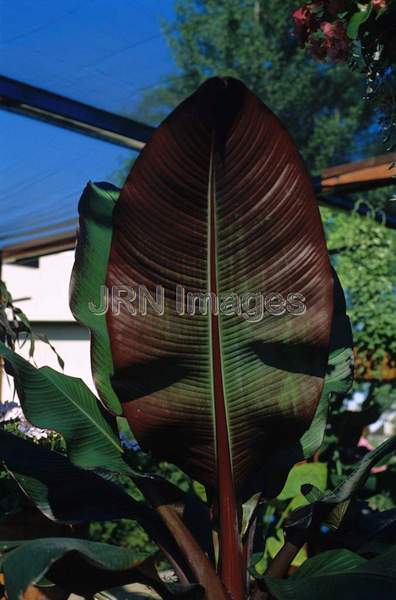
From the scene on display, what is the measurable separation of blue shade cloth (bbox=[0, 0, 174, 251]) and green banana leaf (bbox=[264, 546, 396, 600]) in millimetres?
2901

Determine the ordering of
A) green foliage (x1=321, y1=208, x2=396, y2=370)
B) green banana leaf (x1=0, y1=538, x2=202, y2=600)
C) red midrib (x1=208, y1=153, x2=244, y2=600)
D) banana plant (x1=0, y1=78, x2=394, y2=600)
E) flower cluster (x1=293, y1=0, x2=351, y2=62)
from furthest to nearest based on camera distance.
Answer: green foliage (x1=321, y1=208, x2=396, y2=370)
flower cluster (x1=293, y1=0, x2=351, y2=62)
red midrib (x1=208, y1=153, x2=244, y2=600)
banana plant (x1=0, y1=78, x2=394, y2=600)
green banana leaf (x1=0, y1=538, x2=202, y2=600)

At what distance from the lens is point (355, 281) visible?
5305 mm

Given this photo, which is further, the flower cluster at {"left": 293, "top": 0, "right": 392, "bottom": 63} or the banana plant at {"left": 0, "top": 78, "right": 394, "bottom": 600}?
the flower cluster at {"left": 293, "top": 0, "right": 392, "bottom": 63}

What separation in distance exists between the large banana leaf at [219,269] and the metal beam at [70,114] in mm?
2565

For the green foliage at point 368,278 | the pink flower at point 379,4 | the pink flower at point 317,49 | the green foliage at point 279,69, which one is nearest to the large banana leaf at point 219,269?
the pink flower at point 379,4

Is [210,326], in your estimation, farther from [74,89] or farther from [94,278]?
[74,89]

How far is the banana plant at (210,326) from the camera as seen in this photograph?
5.93 feet

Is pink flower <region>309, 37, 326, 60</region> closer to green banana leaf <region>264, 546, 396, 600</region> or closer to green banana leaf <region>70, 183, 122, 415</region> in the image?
green banana leaf <region>70, 183, 122, 415</region>

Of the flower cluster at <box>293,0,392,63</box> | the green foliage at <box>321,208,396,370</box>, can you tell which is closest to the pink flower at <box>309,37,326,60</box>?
the flower cluster at <box>293,0,392,63</box>

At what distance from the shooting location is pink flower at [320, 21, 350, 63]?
2.25m

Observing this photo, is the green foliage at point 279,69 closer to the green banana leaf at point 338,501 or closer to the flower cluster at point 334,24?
the flower cluster at point 334,24

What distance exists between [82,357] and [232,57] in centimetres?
637

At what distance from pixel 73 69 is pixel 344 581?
10.4ft

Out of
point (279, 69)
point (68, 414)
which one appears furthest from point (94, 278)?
point (279, 69)
